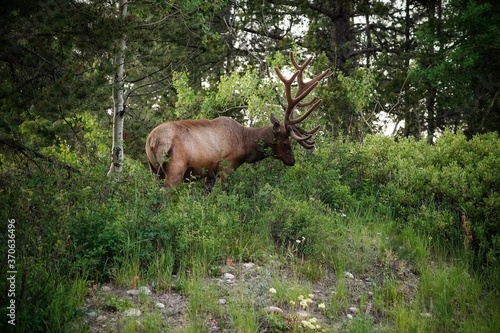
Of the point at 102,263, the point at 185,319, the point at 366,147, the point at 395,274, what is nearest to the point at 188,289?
the point at 185,319

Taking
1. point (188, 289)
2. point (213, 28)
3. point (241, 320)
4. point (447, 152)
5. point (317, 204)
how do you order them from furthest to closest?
1. point (213, 28)
2. point (447, 152)
3. point (317, 204)
4. point (188, 289)
5. point (241, 320)

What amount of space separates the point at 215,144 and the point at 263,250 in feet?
9.47

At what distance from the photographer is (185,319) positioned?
4.34m

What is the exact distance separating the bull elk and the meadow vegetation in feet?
2.27

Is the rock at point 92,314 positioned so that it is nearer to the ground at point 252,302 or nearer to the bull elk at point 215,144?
the ground at point 252,302

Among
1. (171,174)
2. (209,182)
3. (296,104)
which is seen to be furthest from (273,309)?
(296,104)

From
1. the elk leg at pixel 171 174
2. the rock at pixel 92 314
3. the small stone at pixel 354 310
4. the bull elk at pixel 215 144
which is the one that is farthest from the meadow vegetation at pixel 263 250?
the bull elk at pixel 215 144

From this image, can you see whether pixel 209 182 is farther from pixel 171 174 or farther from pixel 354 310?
pixel 354 310

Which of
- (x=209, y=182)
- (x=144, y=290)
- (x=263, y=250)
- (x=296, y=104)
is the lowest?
(x=144, y=290)

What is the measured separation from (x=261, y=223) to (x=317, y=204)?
1131 mm

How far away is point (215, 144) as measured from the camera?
8352mm

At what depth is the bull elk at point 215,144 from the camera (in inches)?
295

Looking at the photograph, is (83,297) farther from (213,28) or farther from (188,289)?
(213,28)

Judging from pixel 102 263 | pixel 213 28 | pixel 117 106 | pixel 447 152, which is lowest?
pixel 102 263
